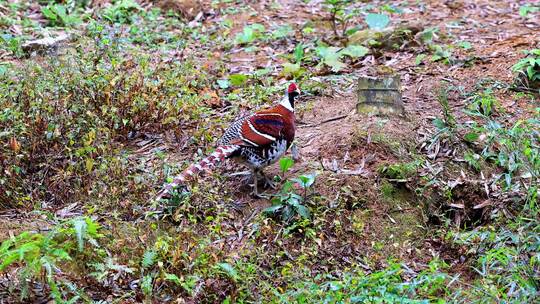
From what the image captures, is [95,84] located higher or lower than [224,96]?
higher

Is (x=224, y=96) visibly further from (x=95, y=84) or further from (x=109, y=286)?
(x=109, y=286)

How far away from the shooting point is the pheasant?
5.88 metres

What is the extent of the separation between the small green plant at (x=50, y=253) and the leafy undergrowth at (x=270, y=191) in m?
0.02

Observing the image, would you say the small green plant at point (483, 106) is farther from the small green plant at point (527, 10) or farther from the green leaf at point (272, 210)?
the small green plant at point (527, 10)

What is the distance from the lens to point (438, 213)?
237 inches

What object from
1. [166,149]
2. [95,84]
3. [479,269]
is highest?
[95,84]

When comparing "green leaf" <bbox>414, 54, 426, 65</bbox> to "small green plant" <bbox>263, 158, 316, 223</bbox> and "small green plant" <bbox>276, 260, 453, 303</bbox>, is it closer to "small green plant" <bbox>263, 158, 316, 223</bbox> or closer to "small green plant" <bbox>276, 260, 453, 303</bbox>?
"small green plant" <bbox>263, 158, 316, 223</bbox>

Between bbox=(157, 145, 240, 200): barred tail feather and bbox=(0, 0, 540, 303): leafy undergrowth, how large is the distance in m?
0.10

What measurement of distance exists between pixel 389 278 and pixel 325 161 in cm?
163

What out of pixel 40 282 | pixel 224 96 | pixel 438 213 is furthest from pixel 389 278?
pixel 224 96

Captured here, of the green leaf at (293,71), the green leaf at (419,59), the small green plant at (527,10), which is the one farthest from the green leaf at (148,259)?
the small green plant at (527,10)

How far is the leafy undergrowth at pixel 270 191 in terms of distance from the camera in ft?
15.8

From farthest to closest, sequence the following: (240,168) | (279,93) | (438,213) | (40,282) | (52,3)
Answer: (52,3) → (279,93) → (240,168) → (438,213) → (40,282)

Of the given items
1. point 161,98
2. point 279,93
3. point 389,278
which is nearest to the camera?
point 389,278
